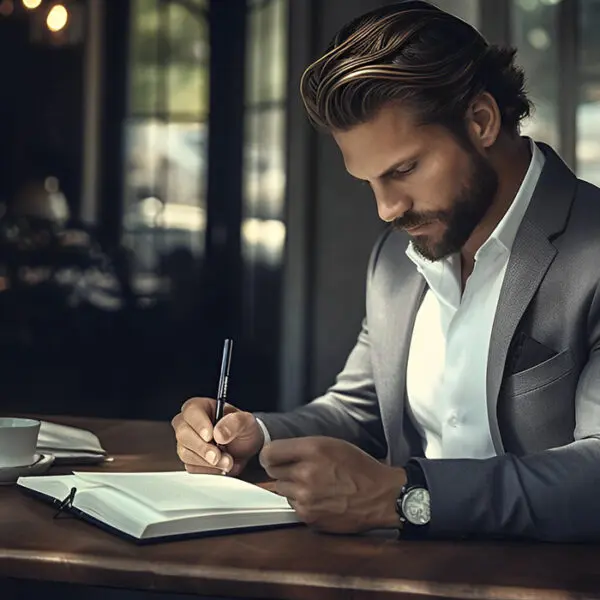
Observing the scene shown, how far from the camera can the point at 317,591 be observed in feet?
3.88

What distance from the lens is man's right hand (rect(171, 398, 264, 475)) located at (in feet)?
5.63

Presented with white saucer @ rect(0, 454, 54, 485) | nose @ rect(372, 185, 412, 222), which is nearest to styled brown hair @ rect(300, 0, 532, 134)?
nose @ rect(372, 185, 412, 222)

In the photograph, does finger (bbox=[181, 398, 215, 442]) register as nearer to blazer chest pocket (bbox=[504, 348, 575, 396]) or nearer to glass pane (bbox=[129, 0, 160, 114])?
blazer chest pocket (bbox=[504, 348, 575, 396])

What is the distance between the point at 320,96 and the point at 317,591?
92 centimetres

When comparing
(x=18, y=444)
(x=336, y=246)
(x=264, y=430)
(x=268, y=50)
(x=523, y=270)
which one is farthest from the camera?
(x=268, y=50)

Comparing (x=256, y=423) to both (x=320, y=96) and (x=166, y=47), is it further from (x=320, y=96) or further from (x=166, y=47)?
(x=166, y=47)

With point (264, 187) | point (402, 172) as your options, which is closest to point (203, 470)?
point (402, 172)

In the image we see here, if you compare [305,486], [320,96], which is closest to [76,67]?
[320,96]

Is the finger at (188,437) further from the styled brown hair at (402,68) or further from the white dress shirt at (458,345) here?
the styled brown hair at (402,68)

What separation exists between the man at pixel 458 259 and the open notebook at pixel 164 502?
0.64 feet

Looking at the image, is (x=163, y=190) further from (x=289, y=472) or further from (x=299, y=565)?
(x=299, y=565)

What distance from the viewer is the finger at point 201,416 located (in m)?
1.72

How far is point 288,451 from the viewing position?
1.40m

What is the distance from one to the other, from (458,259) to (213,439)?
1.89 feet
